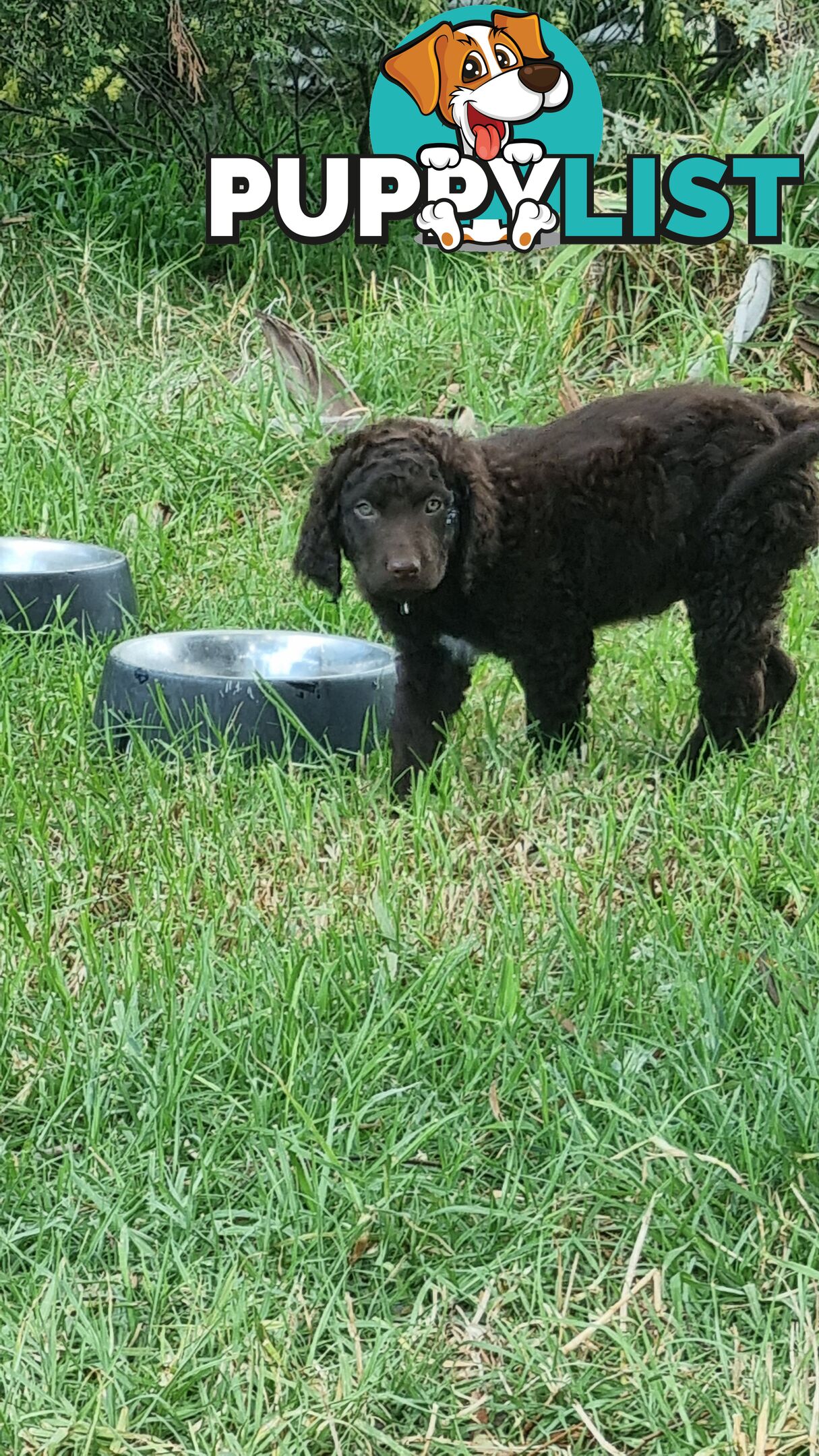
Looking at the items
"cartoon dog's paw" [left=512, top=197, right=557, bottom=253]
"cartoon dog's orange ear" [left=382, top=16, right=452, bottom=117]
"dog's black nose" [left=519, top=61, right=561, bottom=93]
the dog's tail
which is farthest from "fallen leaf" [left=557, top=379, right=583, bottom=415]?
the dog's tail

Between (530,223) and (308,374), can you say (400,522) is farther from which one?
(530,223)

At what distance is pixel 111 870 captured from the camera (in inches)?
139

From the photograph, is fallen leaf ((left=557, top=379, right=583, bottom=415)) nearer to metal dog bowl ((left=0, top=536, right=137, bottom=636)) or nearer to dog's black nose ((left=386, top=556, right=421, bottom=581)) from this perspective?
metal dog bowl ((left=0, top=536, right=137, bottom=636))

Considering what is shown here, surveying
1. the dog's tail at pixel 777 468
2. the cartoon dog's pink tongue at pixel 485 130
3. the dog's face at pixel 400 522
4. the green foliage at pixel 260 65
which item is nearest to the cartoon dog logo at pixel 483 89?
the cartoon dog's pink tongue at pixel 485 130

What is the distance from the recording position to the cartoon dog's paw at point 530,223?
25.6ft

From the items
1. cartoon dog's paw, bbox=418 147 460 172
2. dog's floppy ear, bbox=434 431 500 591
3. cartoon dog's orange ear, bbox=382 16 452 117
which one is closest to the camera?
dog's floppy ear, bbox=434 431 500 591

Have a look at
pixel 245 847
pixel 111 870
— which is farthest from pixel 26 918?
pixel 245 847

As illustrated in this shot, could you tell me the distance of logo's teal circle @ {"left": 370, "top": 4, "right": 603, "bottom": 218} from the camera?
7965 mm

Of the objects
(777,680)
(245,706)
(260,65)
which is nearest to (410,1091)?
(245,706)

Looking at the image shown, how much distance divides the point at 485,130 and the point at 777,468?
4.34m

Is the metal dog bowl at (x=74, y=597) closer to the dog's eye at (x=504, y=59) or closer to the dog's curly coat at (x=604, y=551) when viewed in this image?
the dog's curly coat at (x=604, y=551)

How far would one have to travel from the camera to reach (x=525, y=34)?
8.32 meters

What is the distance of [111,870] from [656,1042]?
1290mm

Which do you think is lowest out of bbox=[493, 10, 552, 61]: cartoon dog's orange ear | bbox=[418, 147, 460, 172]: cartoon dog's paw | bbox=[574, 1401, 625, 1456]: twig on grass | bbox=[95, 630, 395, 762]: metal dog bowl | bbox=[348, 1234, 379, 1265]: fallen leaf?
bbox=[574, 1401, 625, 1456]: twig on grass
